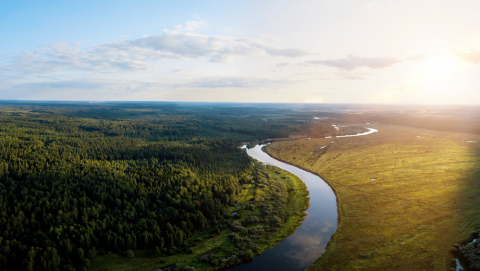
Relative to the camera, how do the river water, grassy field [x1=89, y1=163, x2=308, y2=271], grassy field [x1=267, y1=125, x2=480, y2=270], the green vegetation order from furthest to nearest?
grassy field [x1=267, y1=125, x2=480, y2=270]
grassy field [x1=89, y1=163, x2=308, y2=271]
the river water
the green vegetation

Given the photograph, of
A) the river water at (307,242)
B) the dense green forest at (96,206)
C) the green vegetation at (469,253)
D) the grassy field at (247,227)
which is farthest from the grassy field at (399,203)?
the dense green forest at (96,206)

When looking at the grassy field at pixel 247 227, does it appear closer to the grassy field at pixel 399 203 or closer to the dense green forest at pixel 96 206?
the dense green forest at pixel 96 206

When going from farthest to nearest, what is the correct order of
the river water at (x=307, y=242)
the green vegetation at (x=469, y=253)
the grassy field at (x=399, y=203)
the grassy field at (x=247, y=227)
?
the grassy field at (x=399, y=203), the grassy field at (x=247, y=227), the river water at (x=307, y=242), the green vegetation at (x=469, y=253)

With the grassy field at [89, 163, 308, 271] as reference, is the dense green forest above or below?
above

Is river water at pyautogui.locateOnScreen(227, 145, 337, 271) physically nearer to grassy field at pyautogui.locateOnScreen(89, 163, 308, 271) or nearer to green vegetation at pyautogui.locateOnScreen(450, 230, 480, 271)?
grassy field at pyautogui.locateOnScreen(89, 163, 308, 271)

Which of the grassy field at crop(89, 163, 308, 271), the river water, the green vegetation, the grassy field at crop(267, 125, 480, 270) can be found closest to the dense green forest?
the grassy field at crop(89, 163, 308, 271)

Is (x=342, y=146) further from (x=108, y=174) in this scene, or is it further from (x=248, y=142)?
(x=108, y=174)

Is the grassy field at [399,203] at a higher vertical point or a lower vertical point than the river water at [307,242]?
higher
